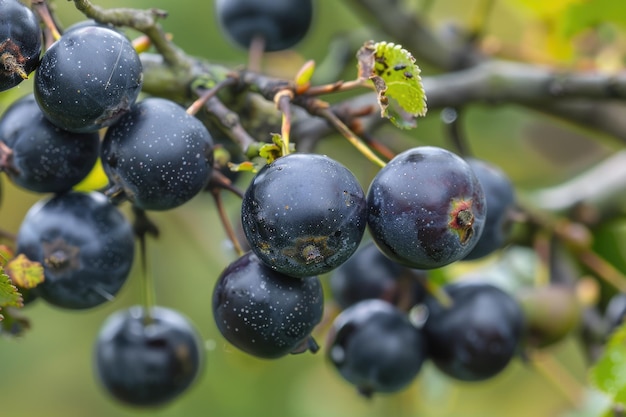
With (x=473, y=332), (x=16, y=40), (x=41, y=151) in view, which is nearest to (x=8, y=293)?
(x=41, y=151)

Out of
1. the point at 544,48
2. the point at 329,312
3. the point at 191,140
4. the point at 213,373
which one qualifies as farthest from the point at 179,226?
the point at 191,140

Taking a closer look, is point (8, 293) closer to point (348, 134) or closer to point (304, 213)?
point (304, 213)

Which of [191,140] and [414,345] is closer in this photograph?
[191,140]

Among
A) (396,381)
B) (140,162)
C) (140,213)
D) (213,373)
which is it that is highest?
(140,162)

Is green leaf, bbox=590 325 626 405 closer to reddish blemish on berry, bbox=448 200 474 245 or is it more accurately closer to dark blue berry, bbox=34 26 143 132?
reddish blemish on berry, bbox=448 200 474 245

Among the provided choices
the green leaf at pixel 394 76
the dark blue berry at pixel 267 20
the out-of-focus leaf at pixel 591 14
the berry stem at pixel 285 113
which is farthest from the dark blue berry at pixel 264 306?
the out-of-focus leaf at pixel 591 14

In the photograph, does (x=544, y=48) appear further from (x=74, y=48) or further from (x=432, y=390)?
(x=74, y=48)
